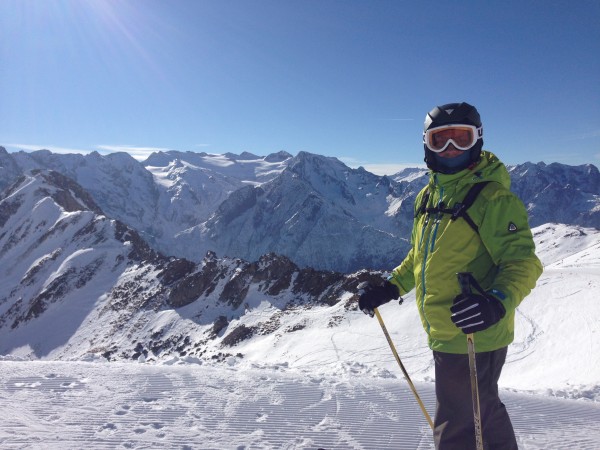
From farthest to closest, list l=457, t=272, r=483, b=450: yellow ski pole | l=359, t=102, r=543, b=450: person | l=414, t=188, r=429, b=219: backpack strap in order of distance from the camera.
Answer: l=414, t=188, r=429, b=219: backpack strap, l=457, t=272, r=483, b=450: yellow ski pole, l=359, t=102, r=543, b=450: person

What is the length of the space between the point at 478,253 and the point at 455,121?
1.44 meters

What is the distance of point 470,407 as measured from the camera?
4.04 m

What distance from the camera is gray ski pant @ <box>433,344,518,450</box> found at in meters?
3.97

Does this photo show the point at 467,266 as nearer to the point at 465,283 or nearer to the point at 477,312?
the point at 465,283

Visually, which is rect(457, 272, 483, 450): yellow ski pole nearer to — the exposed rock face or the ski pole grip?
the ski pole grip

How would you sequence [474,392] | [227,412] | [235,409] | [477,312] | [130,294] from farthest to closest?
[130,294], [235,409], [227,412], [474,392], [477,312]

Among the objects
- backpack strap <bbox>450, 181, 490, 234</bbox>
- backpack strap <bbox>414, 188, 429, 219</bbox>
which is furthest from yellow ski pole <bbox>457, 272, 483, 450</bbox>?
backpack strap <bbox>414, 188, 429, 219</bbox>

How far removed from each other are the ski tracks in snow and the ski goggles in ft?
15.3

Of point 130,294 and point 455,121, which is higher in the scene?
point 455,121

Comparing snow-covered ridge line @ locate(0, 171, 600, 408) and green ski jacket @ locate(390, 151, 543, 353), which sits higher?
green ski jacket @ locate(390, 151, 543, 353)

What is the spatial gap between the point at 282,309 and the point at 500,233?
43.3 m

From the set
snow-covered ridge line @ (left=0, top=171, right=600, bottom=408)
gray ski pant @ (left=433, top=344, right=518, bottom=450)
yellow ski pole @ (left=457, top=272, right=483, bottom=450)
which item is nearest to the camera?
yellow ski pole @ (left=457, top=272, right=483, bottom=450)

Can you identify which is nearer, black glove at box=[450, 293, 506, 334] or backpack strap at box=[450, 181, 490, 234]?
black glove at box=[450, 293, 506, 334]

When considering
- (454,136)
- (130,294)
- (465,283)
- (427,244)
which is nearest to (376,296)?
(427,244)
